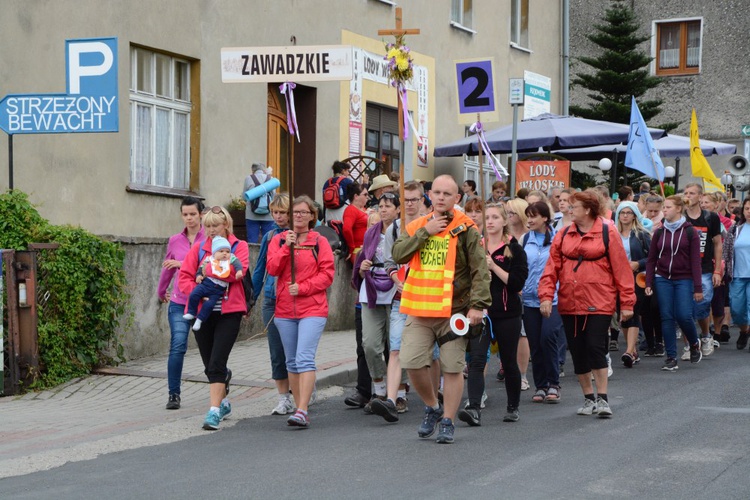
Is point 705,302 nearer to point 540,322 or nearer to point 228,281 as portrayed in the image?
point 540,322

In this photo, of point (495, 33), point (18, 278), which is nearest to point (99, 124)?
point (18, 278)

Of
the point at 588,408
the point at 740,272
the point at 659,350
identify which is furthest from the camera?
the point at 740,272

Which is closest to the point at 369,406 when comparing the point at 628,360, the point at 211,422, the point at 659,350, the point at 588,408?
the point at 211,422

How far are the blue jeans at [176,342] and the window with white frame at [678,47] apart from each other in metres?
32.8

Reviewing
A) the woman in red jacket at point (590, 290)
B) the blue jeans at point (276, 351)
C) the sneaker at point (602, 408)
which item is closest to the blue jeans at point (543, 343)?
the woman in red jacket at point (590, 290)

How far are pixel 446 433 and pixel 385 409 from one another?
0.97m

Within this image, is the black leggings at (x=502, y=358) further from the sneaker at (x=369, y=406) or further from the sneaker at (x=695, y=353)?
the sneaker at (x=695, y=353)

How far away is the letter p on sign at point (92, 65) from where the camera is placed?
1161cm

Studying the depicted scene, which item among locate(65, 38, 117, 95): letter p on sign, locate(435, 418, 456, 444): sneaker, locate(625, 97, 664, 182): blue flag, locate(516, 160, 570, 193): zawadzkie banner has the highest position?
locate(65, 38, 117, 95): letter p on sign

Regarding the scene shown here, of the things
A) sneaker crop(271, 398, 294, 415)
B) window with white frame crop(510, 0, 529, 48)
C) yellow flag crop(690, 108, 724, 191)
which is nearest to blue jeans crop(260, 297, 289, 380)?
sneaker crop(271, 398, 294, 415)

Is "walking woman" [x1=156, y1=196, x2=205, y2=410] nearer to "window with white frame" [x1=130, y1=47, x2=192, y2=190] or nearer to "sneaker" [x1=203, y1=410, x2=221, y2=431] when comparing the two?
"sneaker" [x1=203, y1=410, x2=221, y2=431]

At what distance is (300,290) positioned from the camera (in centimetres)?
938

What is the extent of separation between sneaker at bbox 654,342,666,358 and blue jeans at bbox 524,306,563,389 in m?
3.96

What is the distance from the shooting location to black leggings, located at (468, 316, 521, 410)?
9336 mm
